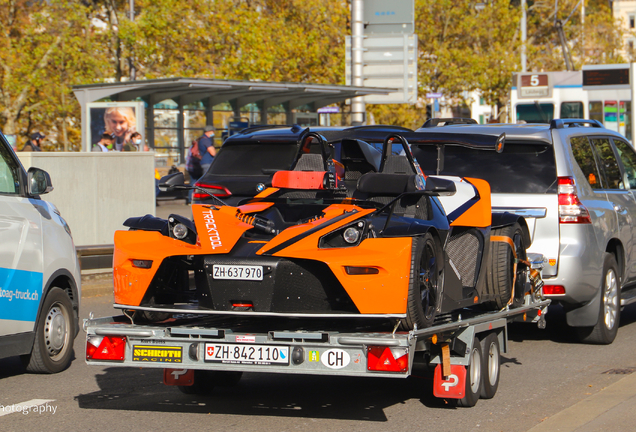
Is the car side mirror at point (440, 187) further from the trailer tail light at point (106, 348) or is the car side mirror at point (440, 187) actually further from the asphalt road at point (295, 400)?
the trailer tail light at point (106, 348)

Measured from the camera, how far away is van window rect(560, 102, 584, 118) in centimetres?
3086

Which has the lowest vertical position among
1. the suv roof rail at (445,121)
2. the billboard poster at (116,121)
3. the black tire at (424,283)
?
the black tire at (424,283)

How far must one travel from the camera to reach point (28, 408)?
255 inches

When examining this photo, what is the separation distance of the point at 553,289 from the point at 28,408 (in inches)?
182

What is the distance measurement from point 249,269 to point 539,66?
5501 cm

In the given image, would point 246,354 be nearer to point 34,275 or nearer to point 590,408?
point 590,408

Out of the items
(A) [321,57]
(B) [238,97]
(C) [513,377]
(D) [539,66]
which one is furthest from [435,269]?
(D) [539,66]

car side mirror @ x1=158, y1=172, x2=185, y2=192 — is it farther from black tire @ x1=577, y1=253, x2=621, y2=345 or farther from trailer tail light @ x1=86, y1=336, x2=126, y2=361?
black tire @ x1=577, y1=253, x2=621, y2=345

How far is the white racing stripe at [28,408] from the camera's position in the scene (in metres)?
6.37

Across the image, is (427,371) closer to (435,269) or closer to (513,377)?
(435,269)

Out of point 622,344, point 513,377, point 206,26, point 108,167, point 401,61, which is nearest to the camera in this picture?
point 513,377

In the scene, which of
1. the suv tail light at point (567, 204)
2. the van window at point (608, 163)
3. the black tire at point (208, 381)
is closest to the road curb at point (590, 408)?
the suv tail light at point (567, 204)

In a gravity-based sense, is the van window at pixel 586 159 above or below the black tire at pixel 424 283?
above

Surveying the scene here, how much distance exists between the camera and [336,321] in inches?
230
